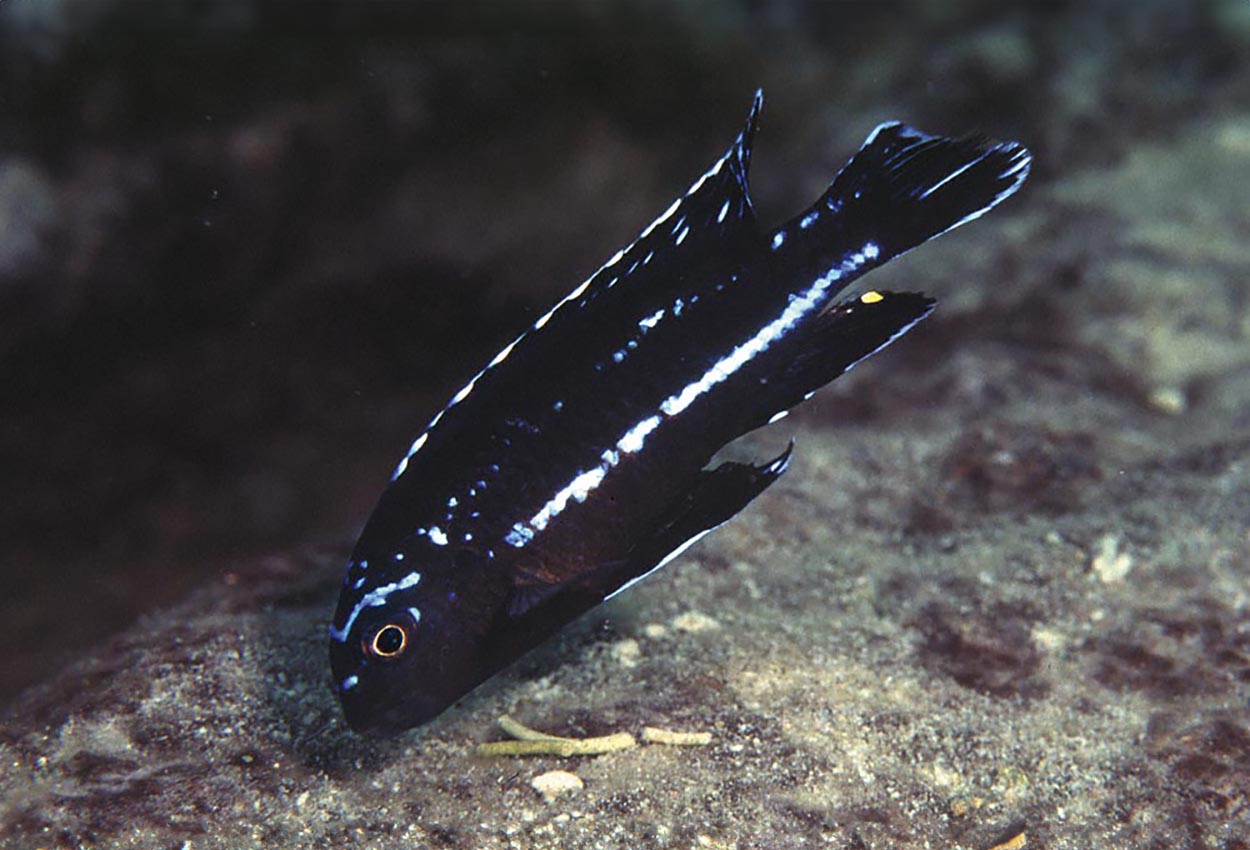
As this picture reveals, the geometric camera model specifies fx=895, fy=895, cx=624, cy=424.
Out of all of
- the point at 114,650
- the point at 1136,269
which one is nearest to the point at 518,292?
the point at 1136,269

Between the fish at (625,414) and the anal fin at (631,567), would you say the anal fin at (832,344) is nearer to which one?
the fish at (625,414)

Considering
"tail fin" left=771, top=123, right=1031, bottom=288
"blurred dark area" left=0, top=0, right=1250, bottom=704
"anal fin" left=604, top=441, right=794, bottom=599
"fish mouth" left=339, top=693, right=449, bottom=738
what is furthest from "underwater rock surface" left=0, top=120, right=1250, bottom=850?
"blurred dark area" left=0, top=0, right=1250, bottom=704

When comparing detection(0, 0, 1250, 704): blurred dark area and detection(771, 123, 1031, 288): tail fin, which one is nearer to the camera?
detection(771, 123, 1031, 288): tail fin

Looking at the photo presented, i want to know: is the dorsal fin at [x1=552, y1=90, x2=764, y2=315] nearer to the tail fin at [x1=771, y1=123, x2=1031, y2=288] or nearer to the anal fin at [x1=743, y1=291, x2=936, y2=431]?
the tail fin at [x1=771, y1=123, x2=1031, y2=288]

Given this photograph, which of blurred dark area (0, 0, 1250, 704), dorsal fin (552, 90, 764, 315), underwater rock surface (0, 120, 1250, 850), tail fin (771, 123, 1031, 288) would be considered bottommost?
underwater rock surface (0, 120, 1250, 850)

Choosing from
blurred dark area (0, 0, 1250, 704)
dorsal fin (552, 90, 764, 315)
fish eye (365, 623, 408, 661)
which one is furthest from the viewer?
blurred dark area (0, 0, 1250, 704)

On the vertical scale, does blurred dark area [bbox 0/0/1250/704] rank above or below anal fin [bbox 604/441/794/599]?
above

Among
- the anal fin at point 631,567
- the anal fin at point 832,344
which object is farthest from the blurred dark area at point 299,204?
the anal fin at point 832,344

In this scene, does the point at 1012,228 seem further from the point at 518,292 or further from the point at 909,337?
the point at 518,292
